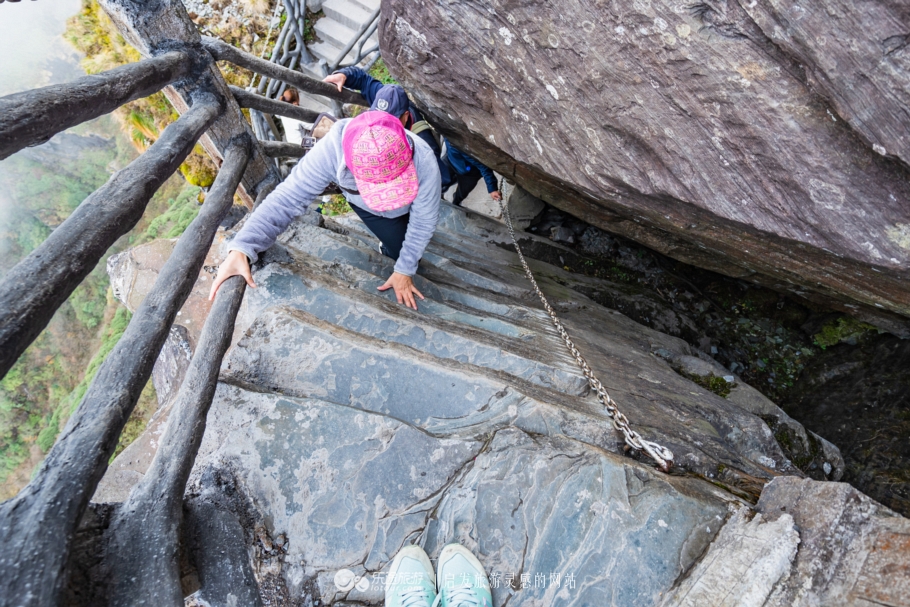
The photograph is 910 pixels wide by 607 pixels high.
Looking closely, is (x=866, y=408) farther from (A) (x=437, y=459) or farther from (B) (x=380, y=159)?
(B) (x=380, y=159)

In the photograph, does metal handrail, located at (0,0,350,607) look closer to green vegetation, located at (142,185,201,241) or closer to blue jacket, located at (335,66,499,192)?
blue jacket, located at (335,66,499,192)

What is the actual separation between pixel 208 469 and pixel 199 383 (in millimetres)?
486

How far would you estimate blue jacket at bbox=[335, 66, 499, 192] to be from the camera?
6074 mm

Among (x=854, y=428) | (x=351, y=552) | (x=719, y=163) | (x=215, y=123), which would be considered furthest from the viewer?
(x=854, y=428)

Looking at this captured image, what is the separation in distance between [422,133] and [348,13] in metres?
6.19

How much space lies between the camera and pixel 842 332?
5961 millimetres

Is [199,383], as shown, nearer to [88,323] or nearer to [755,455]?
[755,455]

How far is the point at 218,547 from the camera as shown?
7.50ft

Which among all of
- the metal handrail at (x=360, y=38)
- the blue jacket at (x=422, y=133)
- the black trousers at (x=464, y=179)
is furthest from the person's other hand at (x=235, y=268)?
the metal handrail at (x=360, y=38)

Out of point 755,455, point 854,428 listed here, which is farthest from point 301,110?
point 854,428

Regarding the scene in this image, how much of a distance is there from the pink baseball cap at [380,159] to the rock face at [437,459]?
35.8 inches

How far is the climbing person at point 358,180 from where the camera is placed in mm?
3025

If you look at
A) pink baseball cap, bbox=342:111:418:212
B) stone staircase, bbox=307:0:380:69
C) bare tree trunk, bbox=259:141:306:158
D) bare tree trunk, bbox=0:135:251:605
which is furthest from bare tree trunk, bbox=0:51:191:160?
stone staircase, bbox=307:0:380:69

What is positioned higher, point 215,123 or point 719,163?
point 719,163
